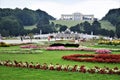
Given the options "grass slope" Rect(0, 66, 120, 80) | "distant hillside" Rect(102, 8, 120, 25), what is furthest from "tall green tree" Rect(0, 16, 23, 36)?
"grass slope" Rect(0, 66, 120, 80)

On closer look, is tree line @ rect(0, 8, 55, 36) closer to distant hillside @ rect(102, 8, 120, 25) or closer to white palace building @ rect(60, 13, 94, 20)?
white palace building @ rect(60, 13, 94, 20)

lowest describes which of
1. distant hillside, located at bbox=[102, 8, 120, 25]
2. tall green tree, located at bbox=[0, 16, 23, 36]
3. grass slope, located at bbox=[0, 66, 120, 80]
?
grass slope, located at bbox=[0, 66, 120, 80]

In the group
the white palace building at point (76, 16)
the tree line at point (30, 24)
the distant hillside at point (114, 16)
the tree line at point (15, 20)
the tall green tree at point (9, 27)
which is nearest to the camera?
the tall green tree at point (9, 27)

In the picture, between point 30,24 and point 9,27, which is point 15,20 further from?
point 30,24

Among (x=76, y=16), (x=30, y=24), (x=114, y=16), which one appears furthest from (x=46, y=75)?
(x=76, y=16)

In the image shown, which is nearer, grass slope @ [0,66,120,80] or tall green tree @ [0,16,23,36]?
grass slope @ [0,66,120,80]

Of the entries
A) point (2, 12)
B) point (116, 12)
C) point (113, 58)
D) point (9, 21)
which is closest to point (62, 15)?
point (116, 12)

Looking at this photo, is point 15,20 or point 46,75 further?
point 15,20

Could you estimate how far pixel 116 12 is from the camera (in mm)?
128750

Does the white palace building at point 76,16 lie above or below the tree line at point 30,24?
above

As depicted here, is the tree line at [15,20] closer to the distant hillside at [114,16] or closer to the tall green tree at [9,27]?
the tall green tree at [9,27]

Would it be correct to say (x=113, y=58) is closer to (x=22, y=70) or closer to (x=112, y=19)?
(x=22, y=70)

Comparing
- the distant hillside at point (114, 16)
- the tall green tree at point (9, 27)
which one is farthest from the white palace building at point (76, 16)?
the tall green tree at point (9, 27)

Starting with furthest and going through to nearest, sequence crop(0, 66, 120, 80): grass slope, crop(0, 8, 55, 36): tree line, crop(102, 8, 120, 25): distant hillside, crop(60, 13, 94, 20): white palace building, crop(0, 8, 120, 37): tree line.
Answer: crop(60, 13, 94, 20): white palace building → crop(102, 8, 120, 25): distant hillside → crop(0, 8, 120, 37): tree line → crop(0, 8, 55, 36): tree line → crop(0, 66, 120, 80): grass slope
